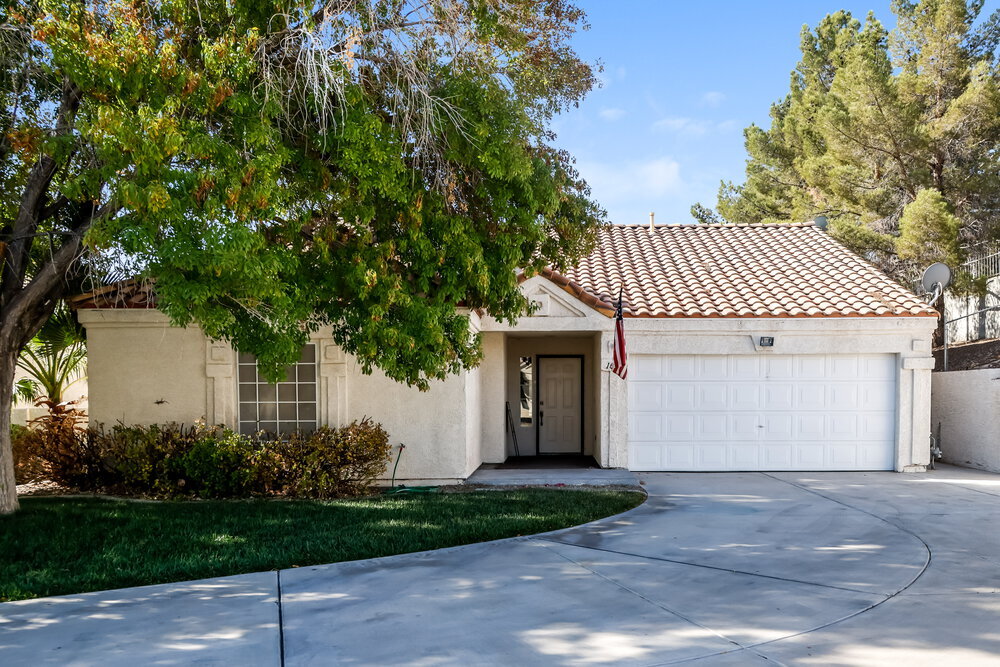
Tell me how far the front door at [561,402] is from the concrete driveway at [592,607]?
7691 millimetres

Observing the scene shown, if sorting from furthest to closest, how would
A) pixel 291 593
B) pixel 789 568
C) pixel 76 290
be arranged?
pixel 76 290 < pixel 789 568 < pixel 291 593

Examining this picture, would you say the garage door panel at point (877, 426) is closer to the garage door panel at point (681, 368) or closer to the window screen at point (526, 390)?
the garage door panel at point (681, 368)

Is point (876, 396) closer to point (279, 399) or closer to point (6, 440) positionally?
point (279, 399)

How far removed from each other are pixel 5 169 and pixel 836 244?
1591cm

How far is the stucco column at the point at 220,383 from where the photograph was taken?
456 inches

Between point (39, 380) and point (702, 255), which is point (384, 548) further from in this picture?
point (702, 255)

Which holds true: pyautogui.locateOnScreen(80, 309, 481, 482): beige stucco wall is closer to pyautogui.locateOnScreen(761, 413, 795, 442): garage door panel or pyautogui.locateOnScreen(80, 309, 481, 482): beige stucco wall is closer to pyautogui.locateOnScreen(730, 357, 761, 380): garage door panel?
pyautogui.locateOnScreen(730, 357, 761, 380): garage door panel


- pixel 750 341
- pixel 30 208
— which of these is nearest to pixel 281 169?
pixel 30 208

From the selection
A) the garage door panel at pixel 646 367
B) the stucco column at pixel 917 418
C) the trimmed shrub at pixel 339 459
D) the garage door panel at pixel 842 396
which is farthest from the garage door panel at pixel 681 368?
the trimmed shrub at pixel 339 459

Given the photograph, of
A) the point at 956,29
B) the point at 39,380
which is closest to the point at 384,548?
the point at 39,380

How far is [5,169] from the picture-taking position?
353 inches

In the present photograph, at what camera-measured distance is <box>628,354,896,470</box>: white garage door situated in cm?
1338

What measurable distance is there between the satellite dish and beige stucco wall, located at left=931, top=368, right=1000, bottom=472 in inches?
69.8

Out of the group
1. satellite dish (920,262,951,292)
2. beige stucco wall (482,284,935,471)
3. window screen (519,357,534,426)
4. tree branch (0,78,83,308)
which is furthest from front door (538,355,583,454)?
tree branch (0,78,83,308)
